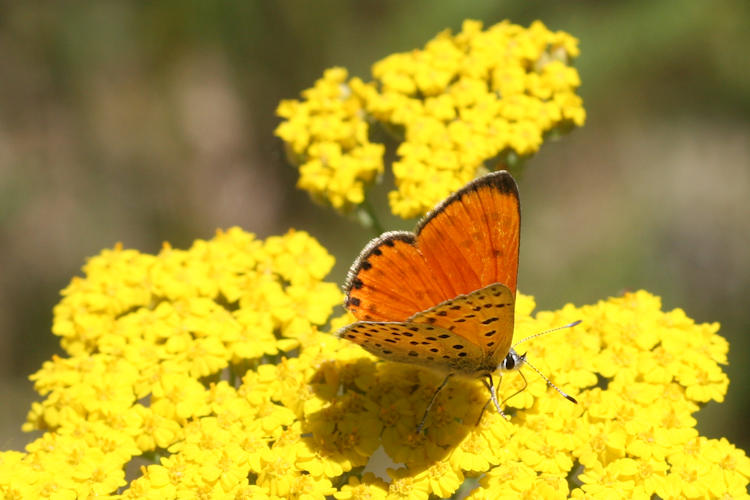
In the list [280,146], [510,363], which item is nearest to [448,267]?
[510,363]

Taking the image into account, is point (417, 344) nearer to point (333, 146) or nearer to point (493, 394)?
point (493, 394)

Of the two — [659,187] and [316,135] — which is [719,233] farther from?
[316,135]

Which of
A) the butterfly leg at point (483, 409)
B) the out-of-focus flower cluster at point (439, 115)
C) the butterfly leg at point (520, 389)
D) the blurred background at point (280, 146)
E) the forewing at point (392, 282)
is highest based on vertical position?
the blurred background at point (280, 146)

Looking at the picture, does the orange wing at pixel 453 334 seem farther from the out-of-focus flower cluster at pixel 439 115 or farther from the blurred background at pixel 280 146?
the blurred background at pixel 280 146

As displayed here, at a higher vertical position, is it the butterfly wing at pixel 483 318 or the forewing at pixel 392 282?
the forewing at pixel 392 282

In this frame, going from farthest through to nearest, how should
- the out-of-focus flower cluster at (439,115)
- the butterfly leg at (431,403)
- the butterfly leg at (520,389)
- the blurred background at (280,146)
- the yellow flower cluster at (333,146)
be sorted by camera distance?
the blurred background at (280,146)
the yellow flower cluster at (333,146)
the out-of-focus flower cluster at (439,115)
the butterfly leg at (520,389)
the butterfly leg at (431,403)

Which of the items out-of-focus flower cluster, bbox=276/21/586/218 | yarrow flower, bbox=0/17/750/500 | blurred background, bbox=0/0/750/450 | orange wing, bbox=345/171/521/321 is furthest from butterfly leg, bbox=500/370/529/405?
blurred background, bbox=0/0/750/450

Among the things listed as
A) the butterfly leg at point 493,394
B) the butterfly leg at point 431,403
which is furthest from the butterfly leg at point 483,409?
the butterfly leg at point 431,403
